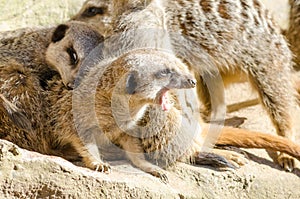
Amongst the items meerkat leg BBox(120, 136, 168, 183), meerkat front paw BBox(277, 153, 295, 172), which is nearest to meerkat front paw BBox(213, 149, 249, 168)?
meerkat front paw BBox(277, 153, 295, 172)

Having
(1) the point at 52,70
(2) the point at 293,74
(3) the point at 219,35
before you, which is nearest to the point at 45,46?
(1) the point at 52,70

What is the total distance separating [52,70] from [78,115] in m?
0.48

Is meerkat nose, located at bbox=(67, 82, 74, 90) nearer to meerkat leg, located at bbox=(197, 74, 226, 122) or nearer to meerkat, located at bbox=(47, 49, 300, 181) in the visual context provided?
meerkat, located at bbox=(47, 49, 300, 181)

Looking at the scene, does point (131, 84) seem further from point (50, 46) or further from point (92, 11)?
point (92, 11)

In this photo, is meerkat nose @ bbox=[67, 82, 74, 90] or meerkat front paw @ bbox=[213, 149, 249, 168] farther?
meerkat front paw @ bbox=[213, 149, 249, 168]

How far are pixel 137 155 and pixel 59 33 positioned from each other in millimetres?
866

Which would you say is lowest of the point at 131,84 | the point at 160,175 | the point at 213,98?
the point at 213,98

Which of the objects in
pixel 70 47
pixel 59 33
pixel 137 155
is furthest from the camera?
pixel 59 33

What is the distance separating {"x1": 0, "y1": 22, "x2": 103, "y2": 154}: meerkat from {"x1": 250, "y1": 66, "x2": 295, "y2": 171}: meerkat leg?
0.97 meters

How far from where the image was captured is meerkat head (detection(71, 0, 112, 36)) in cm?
418

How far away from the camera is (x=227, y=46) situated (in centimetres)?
419

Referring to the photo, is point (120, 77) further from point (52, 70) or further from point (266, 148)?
point (266, 148)

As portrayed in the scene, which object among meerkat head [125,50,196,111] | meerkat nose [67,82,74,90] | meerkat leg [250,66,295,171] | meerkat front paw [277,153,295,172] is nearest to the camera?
meerkat head [125,50,196,111]

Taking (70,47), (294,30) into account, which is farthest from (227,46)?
(70,47)
